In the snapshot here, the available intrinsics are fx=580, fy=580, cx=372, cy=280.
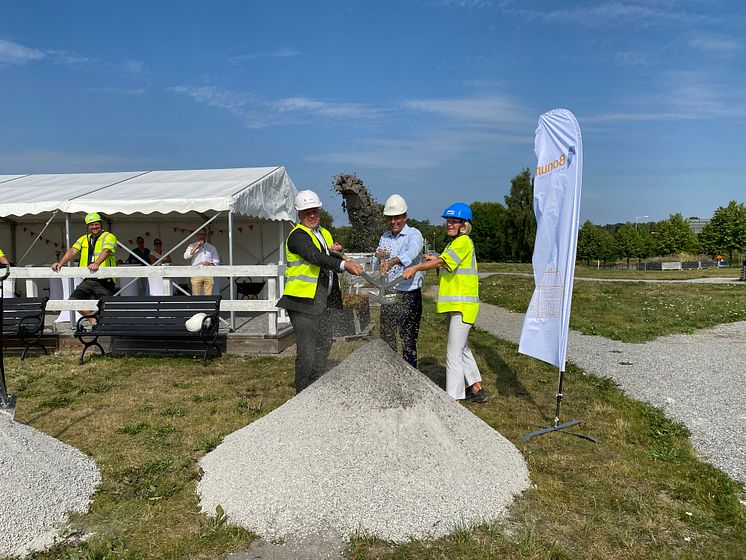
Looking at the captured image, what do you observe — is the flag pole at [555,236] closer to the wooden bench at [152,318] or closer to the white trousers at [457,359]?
the white trousers at [457,359]

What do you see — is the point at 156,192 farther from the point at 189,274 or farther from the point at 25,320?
the point at 25,320

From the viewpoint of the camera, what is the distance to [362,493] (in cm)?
335

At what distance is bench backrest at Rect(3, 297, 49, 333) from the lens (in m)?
8.27

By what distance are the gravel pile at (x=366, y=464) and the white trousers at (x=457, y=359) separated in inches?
44.0

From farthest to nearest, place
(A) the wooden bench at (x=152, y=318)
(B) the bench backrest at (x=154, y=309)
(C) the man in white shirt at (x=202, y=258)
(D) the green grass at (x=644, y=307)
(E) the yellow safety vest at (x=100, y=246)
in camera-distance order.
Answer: (D) the green grass at (x=644, y=307) → (C) the man in white shirt at (x=202, y=258) → (E) the yellow safety vest at (x=100, y=246) → (B) the bench backrest at (x=154, y=309) → (A) the wooden bench at (x=152, y=318)

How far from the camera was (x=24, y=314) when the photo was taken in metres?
8.50

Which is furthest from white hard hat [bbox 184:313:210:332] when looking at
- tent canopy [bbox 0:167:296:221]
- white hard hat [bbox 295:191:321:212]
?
white hard hat [bbox 295:191:321:212]

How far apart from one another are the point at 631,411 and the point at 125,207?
26.3 feet

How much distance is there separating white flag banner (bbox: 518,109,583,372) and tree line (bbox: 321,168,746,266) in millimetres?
38958

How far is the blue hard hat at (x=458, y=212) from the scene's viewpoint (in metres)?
5.28

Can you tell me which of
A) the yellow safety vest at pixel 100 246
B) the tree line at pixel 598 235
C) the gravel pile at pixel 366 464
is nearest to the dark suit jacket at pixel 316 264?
the gravel pile at pixel 366 464

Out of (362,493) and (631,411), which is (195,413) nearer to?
(362,493)

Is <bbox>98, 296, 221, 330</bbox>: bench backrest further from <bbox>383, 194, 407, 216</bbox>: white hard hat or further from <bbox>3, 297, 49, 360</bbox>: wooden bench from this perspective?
<bbox>383, 194, 407, 216</bbox>: white hard hat

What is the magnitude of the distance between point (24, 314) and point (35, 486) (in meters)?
6.07
